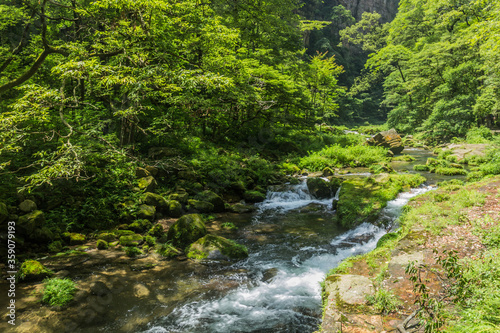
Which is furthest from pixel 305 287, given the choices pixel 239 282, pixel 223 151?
pixel 223 151

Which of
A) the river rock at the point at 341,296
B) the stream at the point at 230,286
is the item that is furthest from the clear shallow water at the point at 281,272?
the river rock at the point at 341,296

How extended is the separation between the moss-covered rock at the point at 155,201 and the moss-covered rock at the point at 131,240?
168cm

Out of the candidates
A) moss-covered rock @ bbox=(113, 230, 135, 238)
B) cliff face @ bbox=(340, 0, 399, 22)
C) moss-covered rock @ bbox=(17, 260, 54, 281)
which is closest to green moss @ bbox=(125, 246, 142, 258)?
moss-covered rock @ bbox=(113, 230, 135, 238)

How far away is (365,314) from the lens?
3.67 metres

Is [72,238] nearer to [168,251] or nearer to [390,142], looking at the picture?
[168,251]

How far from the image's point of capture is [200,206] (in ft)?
31.7

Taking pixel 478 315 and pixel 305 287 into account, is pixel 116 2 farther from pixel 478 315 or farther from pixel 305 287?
pixel 478 315

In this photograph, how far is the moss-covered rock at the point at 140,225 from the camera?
7699 mm

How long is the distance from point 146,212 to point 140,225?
547mm

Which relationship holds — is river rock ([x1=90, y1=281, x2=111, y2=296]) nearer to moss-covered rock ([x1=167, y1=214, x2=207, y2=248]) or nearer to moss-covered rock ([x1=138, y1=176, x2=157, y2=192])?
moss-covered rock ([x1=167, y1=214, x2=207, y2=248])

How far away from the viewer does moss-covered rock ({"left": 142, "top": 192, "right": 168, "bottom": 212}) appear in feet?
28.7

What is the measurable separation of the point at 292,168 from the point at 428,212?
29.9 ft

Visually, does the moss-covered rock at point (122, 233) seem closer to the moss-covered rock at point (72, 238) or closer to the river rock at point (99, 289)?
the moss-covered rock at point (72, 238)

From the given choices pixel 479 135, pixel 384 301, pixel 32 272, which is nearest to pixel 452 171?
pixel 479 135
